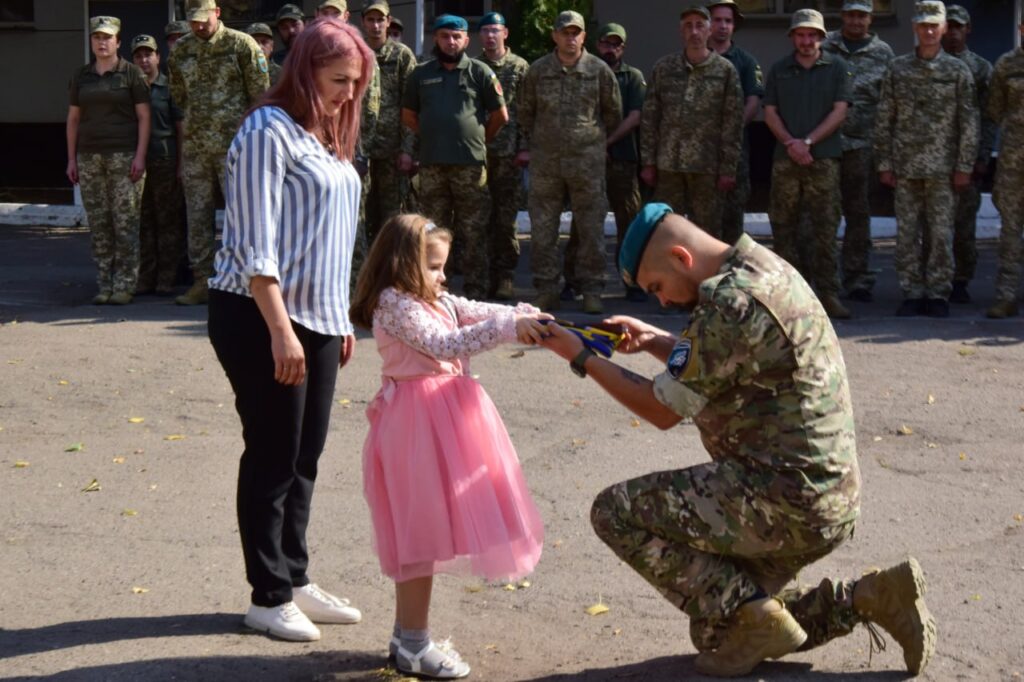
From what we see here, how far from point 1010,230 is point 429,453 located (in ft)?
26.1

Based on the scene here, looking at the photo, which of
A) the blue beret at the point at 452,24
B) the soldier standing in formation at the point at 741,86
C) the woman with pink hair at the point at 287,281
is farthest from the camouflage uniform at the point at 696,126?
the woman with pink hair at the point at 287,281

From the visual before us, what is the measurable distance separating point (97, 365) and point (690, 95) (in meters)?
5.11

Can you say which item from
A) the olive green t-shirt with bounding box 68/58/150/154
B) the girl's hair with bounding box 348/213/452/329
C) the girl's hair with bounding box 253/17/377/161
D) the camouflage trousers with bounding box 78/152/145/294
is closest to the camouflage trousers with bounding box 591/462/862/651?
the girl's hair with bounding box 348/213/452/329

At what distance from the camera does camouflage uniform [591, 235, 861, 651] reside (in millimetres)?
4648

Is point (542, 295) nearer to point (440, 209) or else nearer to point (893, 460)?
point (440, 209)

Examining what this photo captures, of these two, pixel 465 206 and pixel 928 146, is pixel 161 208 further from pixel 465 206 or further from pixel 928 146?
pixel 928 146

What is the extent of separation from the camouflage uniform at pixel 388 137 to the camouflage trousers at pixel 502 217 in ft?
2.48

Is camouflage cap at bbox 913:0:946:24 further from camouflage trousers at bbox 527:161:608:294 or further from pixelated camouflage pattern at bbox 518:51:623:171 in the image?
camouflage trousers at bbox 527:161:608:294

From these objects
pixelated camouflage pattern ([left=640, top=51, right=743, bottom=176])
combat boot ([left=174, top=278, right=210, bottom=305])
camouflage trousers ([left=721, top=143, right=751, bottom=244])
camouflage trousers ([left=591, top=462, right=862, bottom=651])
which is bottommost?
combat boot ([left=174, top=278, right=210, bottom=305])

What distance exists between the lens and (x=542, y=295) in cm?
1238

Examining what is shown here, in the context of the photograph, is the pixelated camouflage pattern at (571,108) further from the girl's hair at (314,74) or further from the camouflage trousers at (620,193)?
the girl's hair at (314,74)

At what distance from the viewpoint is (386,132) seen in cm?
1298

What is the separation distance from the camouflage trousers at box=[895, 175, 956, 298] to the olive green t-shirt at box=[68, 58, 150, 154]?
6.20 metres

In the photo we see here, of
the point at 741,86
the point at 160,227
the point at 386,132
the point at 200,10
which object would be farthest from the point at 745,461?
the point at 160,227
